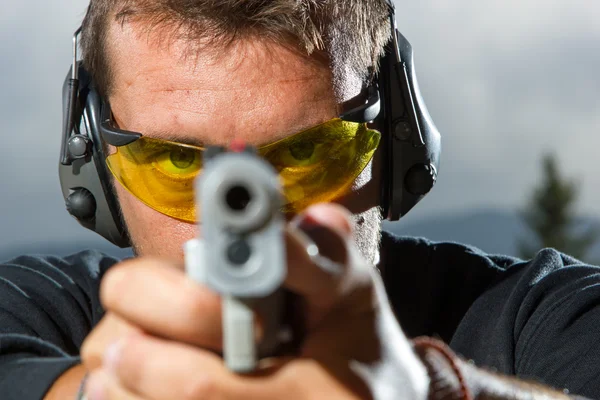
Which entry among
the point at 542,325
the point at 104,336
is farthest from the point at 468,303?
the point at 104,336

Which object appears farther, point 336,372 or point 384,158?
point 384,158

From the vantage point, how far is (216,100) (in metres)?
2.53

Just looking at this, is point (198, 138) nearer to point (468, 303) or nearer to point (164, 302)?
point (468, 303)

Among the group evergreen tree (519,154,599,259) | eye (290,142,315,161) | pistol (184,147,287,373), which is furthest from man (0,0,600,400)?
evergreen tree (519,154,599,259)

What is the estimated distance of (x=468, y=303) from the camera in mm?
3143

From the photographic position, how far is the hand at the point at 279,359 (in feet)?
3.57

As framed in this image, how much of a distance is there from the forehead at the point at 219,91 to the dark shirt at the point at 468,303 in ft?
2.75

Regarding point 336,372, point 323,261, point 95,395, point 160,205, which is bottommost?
point 160,205

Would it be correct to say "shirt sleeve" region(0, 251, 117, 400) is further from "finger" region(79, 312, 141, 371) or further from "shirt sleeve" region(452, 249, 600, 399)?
"shirt sleeve" region(452, 249, 600, 399)

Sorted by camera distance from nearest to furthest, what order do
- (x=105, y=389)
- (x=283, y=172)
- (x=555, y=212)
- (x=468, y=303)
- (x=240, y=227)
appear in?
(x=240, y=227) < (x=105, y=389) < (x=283, y=172) < (x=468, y=303) < (x=555, y=212)

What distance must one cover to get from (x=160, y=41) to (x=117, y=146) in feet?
1.28

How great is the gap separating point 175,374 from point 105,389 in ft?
0.58

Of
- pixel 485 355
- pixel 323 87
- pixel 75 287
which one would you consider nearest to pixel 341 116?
pixel 323 87

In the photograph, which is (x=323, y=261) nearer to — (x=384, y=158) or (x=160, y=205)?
(x=160, y=205)
